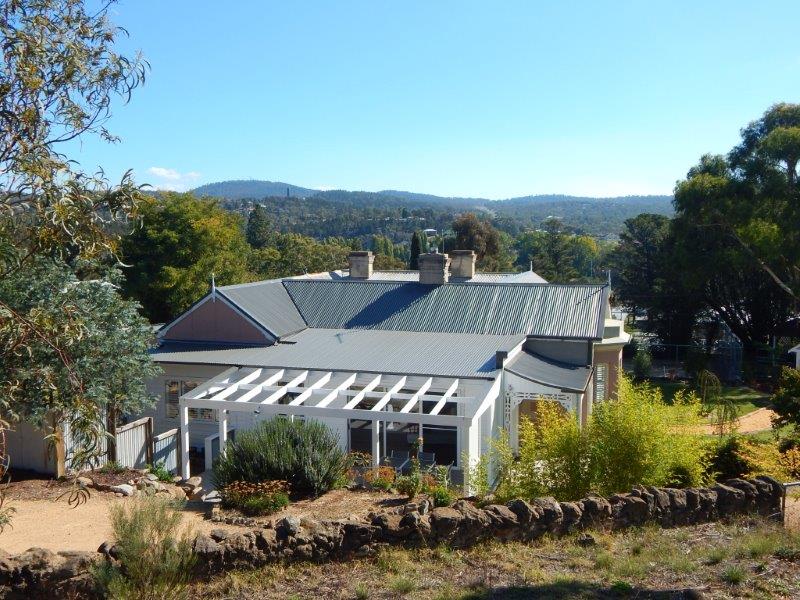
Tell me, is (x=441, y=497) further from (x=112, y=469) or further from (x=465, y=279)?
(x=465, y=279)

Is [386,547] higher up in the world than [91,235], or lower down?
lower down

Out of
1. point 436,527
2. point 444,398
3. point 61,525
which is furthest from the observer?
point 444,398

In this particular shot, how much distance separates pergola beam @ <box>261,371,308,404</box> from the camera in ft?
54.1

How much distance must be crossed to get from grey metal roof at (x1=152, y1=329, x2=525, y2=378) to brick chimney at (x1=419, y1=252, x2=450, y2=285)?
3.31 metres

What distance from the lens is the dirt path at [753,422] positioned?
23.2m

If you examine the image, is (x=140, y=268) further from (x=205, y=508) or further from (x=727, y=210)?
(x=727, y=210)

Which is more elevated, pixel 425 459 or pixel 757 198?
pixel 757 198

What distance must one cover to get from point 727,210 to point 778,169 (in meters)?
2.90

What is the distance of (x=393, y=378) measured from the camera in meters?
18.0

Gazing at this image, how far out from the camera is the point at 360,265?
31.1 meters

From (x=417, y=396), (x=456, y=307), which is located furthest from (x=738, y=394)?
(x=417, y=396)

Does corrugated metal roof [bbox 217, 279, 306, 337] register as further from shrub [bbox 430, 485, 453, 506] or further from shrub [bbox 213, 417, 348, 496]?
shrub [bbox 430, 485, 453, 506]

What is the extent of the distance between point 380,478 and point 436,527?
4.20 meters

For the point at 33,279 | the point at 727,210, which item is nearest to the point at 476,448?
the point at 33,279
